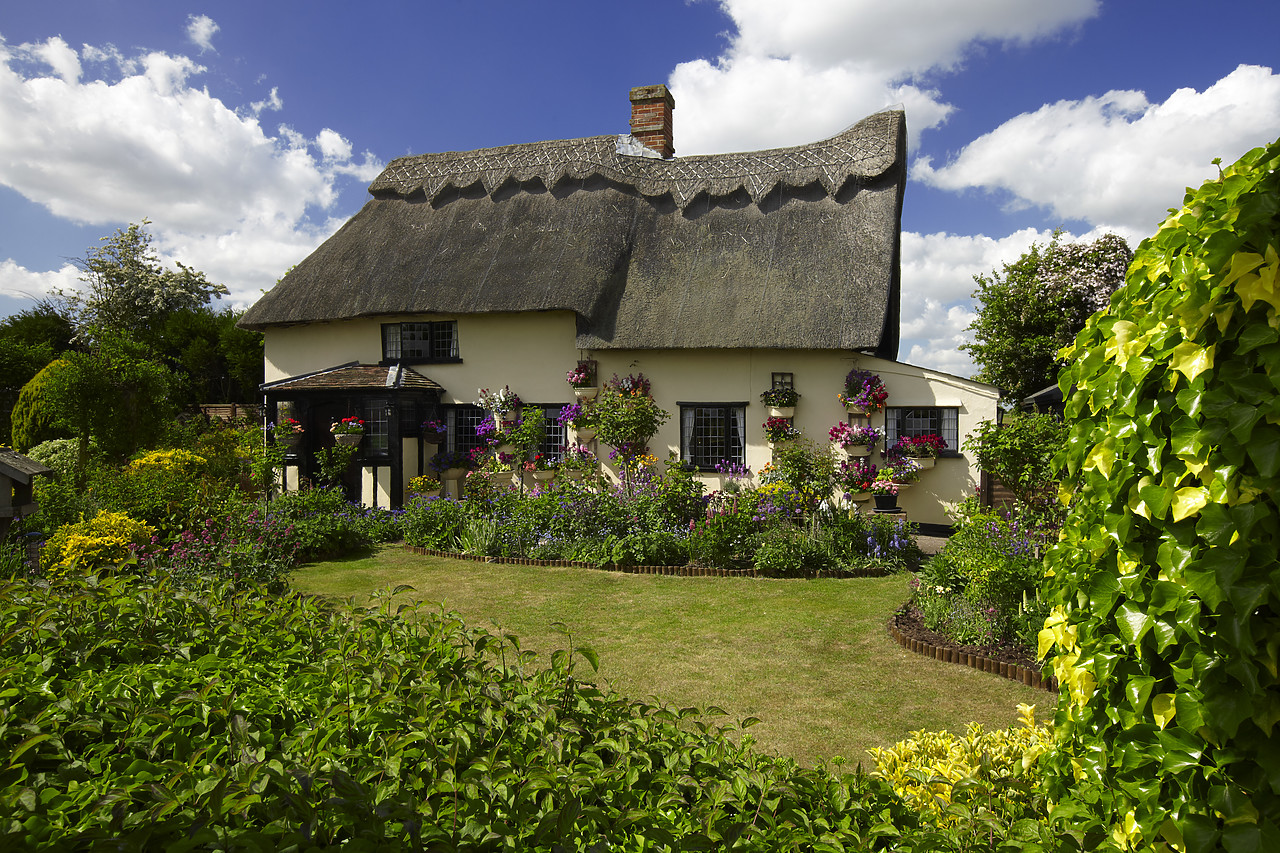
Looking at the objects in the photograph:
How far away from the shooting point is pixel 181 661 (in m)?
2.61

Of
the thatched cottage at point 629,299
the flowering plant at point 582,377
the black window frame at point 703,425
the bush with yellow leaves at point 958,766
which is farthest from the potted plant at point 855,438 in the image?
the bush with yellow leaves at point 958,766

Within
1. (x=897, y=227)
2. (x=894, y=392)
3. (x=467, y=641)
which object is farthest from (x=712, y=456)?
(x=467, y=641)

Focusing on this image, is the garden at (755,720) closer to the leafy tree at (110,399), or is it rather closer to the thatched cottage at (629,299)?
the thatched cottage at (629,299)

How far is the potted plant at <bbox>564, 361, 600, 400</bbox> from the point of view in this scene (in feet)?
43.4

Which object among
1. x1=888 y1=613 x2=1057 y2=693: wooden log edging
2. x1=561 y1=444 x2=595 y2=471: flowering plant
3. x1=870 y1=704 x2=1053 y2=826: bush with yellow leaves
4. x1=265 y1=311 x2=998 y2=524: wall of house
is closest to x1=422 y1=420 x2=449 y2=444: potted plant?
x1=265 y1=311 x2=998 y2=524: wall of house

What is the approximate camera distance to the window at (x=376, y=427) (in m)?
14.0

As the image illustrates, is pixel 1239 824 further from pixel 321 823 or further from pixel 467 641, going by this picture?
pixel 467 641

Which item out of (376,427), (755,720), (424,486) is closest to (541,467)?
(424,486)

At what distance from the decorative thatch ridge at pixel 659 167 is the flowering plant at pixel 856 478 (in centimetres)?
573

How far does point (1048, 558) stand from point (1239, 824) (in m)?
0.86

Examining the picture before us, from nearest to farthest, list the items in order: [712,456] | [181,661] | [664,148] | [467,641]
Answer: [181,661]
[467,641]
[712,456]
[664,148]

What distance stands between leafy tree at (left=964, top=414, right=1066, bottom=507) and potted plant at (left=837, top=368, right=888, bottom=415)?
3.79 metres

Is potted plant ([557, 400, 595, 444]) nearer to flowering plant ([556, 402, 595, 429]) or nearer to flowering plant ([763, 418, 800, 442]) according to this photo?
flowering plant ([556, 402, 595, 429])

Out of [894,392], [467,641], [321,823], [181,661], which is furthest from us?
[894,392]
